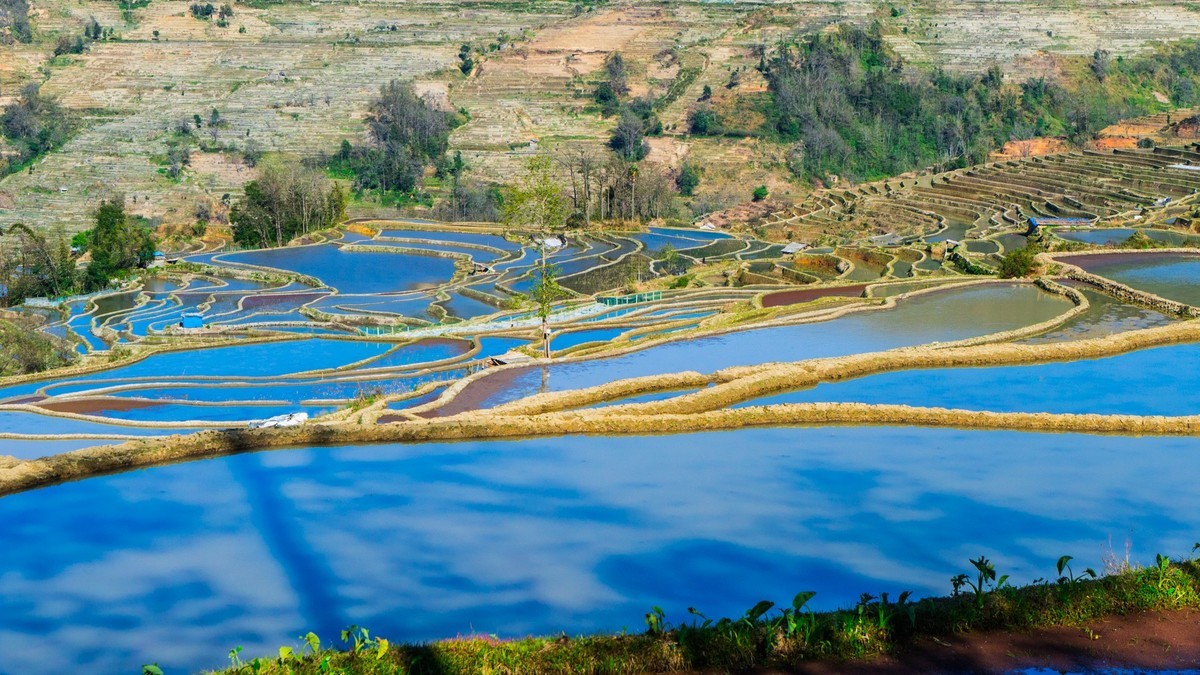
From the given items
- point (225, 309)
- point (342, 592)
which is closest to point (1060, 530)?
point (342, 592)

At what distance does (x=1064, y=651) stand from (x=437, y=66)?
105m

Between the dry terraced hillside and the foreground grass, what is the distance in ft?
252

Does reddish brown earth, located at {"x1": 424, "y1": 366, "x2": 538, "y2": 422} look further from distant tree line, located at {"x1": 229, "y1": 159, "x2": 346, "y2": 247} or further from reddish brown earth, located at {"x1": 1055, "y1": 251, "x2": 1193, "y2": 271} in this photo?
distant tree line, located at {"x1": 229, "y1": 159, "x2": 346, "y2": 247}

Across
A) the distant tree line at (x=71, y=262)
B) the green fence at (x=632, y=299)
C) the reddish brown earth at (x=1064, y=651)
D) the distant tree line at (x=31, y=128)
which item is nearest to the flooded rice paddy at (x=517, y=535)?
the reddish brown earth at (x=1064, y=651)

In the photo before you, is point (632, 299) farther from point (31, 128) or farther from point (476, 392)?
point (31, 128)

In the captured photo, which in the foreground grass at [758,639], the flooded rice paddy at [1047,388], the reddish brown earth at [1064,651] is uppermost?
the foreground grass at [758,639]

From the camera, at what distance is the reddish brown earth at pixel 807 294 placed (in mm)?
32328

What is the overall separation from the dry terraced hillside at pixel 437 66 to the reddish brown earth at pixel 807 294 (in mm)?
51136

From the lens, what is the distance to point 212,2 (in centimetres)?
12231

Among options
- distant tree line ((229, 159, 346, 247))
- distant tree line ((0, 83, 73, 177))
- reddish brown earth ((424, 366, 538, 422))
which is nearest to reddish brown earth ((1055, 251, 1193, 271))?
reddish brown earth ((424, 366, 538, 422))

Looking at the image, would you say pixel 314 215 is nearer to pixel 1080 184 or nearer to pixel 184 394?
pixel 1080 184

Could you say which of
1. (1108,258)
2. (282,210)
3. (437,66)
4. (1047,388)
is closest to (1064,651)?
(1047,388)

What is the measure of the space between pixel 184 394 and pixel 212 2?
4205 inches

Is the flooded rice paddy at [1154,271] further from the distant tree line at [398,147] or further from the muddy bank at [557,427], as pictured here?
the distant tree line at [398,147]
